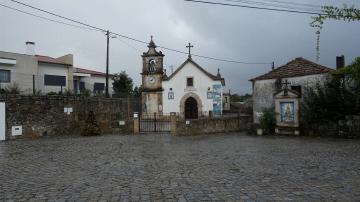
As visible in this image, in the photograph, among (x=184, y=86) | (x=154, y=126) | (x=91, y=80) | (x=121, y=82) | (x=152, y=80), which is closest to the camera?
(x=154, y=126)

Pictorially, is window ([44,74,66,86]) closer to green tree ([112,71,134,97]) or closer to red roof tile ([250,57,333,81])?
green tree ([112,71,134,97])

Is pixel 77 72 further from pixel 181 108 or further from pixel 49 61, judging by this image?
pixel 181 108

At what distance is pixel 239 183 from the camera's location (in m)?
7.22

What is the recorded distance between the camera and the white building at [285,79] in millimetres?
20125

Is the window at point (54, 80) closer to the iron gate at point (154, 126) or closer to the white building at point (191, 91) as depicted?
the white building at point (191, 91)

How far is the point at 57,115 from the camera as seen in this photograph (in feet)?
Result: 66.2

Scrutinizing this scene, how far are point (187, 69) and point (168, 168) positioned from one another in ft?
87.4

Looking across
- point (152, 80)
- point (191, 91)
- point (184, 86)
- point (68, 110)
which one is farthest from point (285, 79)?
point (152, 80)

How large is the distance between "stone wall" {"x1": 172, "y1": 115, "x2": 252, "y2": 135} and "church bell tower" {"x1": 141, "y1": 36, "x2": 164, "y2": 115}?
13.4 m

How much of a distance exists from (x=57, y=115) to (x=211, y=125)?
9.34 m

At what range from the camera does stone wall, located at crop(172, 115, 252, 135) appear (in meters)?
20.4

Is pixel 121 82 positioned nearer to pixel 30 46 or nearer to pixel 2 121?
pixel 30 46

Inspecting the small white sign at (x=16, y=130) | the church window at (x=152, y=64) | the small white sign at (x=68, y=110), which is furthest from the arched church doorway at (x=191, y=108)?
the small white sign at (x=16, y=130)

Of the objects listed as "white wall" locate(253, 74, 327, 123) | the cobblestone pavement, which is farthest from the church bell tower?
the cobblestone pavement
